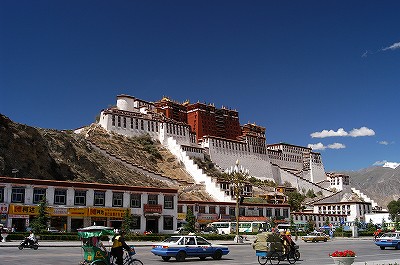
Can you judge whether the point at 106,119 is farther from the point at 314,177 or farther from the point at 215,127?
the point at 314,177

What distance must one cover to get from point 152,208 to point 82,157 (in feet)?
116

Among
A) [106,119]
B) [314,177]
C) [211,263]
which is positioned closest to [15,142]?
[106,119]

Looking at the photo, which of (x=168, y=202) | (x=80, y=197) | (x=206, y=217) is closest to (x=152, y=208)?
(x=168, y=202)

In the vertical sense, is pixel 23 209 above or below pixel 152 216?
above

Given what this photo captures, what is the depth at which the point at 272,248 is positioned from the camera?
76.9 ft

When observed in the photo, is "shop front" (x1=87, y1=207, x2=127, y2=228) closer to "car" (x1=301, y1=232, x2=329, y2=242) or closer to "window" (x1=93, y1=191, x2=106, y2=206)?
"window" (x1=93, y1=191, x2=106, y2=206)

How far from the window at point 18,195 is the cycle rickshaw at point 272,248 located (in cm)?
3700

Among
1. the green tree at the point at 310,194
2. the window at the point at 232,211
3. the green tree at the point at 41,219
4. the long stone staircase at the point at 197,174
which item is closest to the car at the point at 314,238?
the window at the point at 232,211

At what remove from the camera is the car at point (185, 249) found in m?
26.0

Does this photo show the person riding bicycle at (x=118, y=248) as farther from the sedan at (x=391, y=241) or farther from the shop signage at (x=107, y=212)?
the shop signage at (x=107, y=212)

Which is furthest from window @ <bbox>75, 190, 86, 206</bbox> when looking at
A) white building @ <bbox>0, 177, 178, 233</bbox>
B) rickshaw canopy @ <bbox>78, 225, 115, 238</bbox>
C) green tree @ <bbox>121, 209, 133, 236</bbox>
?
rickshaw canopy @ <bbox>78, 225, 115, 238</bbox>

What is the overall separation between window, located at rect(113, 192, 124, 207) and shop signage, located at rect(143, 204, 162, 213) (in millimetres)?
3334

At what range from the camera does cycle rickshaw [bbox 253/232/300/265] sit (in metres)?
23.4

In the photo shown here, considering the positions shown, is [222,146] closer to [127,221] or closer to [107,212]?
[107,212]
